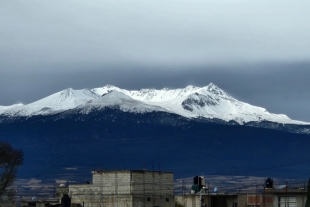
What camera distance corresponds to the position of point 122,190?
239ft

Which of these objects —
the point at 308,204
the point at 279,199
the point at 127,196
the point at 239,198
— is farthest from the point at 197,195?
the point at 308,204

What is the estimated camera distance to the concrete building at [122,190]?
72688 millimetres

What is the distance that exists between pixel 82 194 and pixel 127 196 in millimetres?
4638

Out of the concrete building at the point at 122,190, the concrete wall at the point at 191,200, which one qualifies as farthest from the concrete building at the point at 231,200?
the concrete building at the point at 122,190

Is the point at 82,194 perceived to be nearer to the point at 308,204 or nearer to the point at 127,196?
the point at 127,196

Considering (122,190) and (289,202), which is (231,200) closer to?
(122,190)

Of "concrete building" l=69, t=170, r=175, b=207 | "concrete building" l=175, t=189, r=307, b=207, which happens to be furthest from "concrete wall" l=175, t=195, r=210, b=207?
"concrete building" l=69, t=170, r=175, b=207

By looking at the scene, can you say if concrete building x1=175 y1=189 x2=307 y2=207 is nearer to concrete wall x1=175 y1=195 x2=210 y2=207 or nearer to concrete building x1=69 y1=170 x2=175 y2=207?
concrete wall x1=175 y1=195 x2=210 y2=207

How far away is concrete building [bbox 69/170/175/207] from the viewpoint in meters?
72.7

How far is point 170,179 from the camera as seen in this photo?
256ft

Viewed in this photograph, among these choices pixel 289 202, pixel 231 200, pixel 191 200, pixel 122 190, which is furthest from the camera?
pixel 191 200

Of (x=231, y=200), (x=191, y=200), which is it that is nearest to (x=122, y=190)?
(x=231, y=200)

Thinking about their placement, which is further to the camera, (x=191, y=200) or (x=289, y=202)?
(x=191, y=200)

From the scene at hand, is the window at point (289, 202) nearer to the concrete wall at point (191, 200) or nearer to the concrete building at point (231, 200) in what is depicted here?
the concrete building at point (231, 200)
